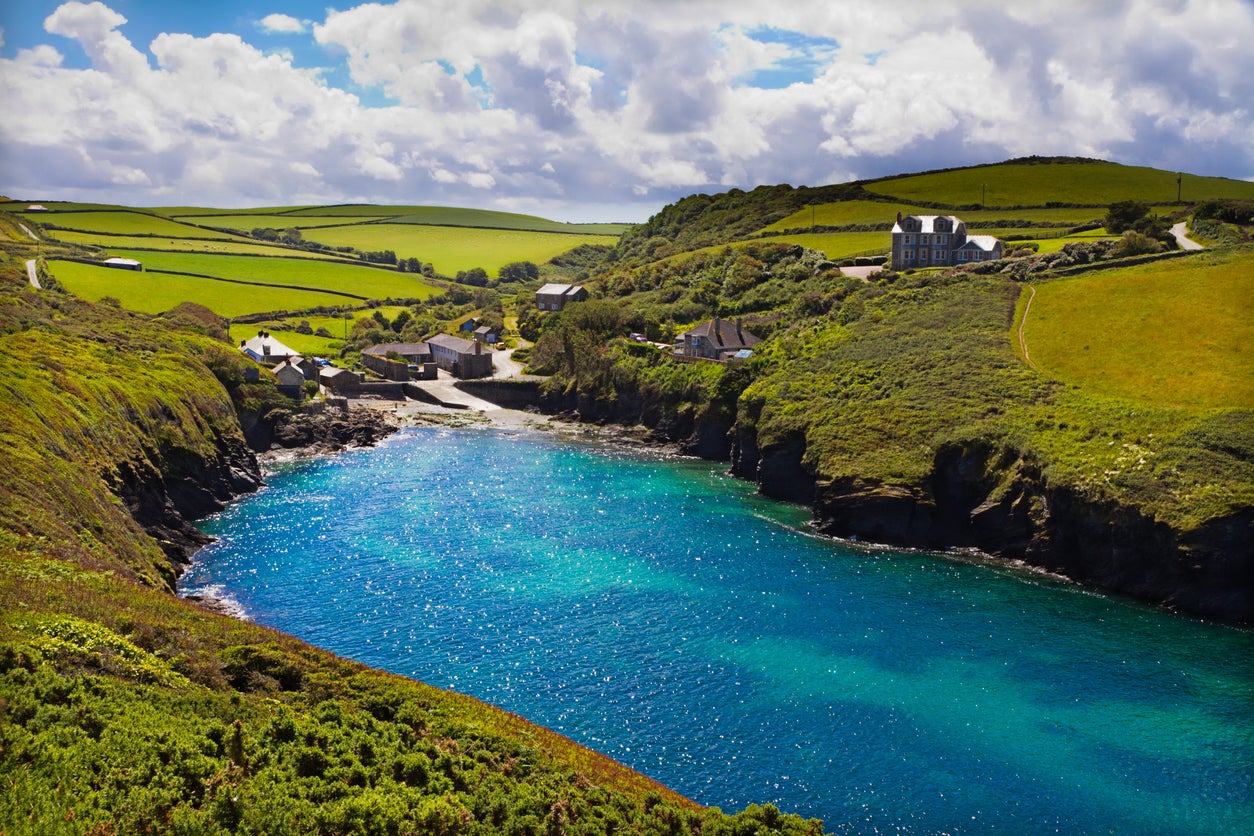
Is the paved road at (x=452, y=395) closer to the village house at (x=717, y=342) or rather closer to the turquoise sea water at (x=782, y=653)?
the village house at (x=717, y=342)

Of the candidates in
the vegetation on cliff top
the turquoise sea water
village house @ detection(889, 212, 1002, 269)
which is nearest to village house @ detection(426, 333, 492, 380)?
the vegetation on cliff top

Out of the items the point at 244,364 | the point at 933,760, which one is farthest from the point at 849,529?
the point at 244,364

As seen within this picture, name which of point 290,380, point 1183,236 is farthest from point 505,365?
point 1183,236

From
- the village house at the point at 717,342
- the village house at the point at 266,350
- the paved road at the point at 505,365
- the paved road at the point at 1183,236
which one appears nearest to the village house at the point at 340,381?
the village house at the point at 266,350

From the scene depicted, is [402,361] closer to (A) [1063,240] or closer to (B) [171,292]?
(B) [171,292]

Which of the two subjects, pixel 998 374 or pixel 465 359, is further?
pixel 465 359

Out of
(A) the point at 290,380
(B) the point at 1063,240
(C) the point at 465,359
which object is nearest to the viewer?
(A) the point at 290,380

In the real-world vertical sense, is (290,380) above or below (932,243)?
below

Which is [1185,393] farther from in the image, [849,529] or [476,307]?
[476,307]
